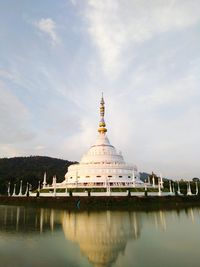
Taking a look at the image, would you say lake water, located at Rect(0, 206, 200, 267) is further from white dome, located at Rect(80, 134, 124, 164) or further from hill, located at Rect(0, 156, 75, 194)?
hill, located at Rect(0, 156, 75, 194)

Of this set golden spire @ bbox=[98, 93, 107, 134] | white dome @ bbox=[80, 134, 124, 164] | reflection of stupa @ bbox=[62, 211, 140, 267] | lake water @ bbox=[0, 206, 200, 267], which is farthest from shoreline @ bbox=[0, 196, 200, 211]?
golden spire @ bbox=[98, 93, 107, 134]

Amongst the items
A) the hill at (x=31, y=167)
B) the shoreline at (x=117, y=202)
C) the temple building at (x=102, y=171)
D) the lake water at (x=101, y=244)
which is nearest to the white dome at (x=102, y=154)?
the temple building at (x=102, y=171)

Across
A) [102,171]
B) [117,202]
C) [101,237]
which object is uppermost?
[102,171]

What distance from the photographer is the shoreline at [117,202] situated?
4038 cm

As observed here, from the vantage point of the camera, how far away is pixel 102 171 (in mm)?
59844

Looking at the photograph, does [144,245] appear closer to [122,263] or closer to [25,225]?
[122,263]

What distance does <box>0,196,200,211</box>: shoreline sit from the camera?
4038 cm

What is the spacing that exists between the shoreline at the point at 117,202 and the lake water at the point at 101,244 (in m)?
16.1

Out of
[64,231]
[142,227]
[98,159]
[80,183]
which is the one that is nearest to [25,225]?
[64,231]

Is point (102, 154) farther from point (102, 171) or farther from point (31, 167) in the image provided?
point (31, 167)

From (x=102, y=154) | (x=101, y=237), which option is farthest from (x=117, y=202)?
(x=102, y=154)

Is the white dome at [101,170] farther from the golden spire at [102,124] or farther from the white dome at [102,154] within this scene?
the golden spire at [102,124]

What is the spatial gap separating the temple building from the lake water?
101 ft

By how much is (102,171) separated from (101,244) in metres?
42.6
